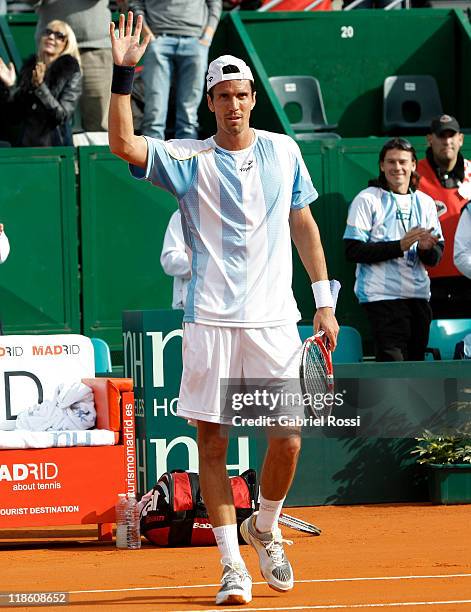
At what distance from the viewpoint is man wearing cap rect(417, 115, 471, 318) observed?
10922 mm

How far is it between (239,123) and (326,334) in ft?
3.34

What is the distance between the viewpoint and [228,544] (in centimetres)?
557

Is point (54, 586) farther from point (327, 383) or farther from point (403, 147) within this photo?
point (403, 147)

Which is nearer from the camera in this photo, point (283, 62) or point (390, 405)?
point (390, 405)

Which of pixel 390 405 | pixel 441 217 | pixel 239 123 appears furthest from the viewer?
pixel 441 217

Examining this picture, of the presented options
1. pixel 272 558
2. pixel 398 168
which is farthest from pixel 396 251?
pixel 272 558

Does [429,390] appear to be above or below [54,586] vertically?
above

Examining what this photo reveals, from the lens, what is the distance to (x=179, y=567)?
21.8 ft

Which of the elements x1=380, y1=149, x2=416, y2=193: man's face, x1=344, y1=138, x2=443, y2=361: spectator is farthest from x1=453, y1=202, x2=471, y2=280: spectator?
x1=380, y1=149, x2=416, y2=193: man's face

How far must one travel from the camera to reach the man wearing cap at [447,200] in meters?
10.9

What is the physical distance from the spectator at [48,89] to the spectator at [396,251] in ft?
9.63

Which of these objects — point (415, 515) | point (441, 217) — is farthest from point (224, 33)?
point (415, 515)

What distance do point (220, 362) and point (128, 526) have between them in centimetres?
219

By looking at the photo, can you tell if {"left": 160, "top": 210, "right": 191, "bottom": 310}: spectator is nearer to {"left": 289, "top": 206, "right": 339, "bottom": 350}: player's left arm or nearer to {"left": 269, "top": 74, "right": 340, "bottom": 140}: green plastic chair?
{"left": 269, "top": 74, "right": 340, "bottom": 140}: green plastic chair
